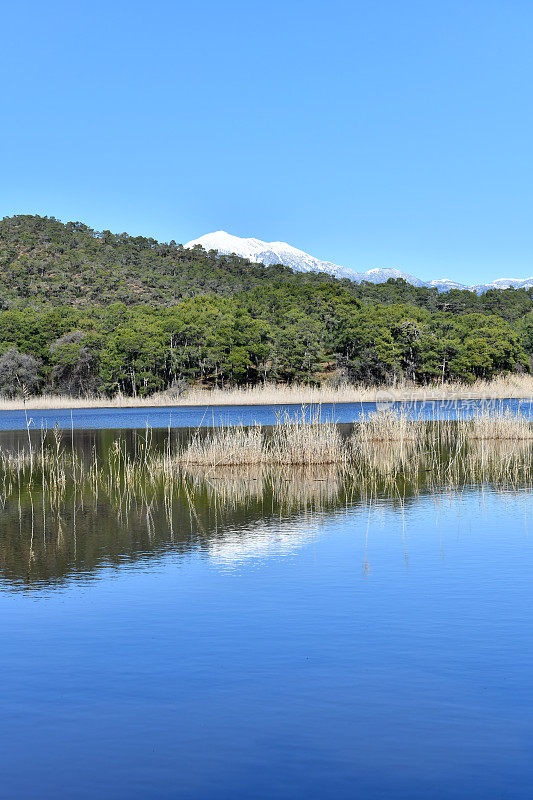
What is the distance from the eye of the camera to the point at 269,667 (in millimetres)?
5965

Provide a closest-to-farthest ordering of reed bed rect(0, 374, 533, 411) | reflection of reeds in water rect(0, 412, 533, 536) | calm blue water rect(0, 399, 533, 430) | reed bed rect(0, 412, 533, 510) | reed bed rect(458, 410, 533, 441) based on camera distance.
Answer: reflection of reeds in water rect(0, 412, 533, 536)
reed bed rect(0, 412, 533, 510)
reed bed rect(458, 410, 533, 441)
calm blue water rect(0, 399, 533, 430)
reed bed rect(0, 374, 533, 411)

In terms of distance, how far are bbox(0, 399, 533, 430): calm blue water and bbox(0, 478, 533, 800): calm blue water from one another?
61.6 ft

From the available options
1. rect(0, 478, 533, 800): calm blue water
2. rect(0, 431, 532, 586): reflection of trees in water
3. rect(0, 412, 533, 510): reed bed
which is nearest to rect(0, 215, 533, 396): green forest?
rect(0, 412, 533, 510): reed bed

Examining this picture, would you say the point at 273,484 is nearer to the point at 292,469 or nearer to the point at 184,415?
the point at 292,469

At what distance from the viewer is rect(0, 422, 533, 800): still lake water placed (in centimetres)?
454

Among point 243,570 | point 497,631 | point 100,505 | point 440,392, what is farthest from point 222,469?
point 440,392

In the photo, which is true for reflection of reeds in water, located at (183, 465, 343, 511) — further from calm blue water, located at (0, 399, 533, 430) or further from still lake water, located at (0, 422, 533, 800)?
Answer: calm blue water, located at (0, 399, 533, 430)

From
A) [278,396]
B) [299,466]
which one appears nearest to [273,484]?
[299,466]

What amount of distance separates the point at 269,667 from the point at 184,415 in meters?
29.1

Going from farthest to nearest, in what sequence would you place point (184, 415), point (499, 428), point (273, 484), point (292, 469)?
point (184, 415), point (499, 428), point (292, 469), point (273, 484)

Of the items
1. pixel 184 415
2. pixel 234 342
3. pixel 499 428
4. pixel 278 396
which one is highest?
pixel 234 342

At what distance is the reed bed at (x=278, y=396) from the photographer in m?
38.4

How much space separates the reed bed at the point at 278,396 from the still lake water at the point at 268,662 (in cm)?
2752

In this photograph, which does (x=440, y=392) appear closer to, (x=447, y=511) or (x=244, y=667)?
(x=447, y=511)
